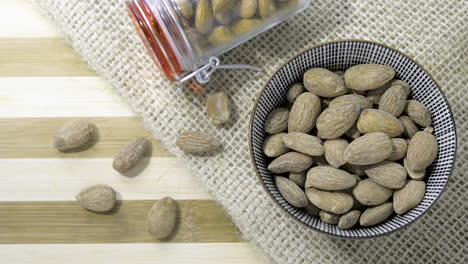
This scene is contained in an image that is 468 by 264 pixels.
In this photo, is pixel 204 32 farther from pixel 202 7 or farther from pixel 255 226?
pixel 255 226

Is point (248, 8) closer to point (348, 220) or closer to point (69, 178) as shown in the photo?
point (348, 220)

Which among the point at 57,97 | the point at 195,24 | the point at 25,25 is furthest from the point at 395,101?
the point at 25,25

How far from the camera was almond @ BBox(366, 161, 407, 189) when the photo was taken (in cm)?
69

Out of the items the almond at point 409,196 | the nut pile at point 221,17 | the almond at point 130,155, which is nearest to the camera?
the almond at point 409,196

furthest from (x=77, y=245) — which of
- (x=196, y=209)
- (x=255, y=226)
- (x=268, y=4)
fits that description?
(x=268, y=4)

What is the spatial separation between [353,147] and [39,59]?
72 cm

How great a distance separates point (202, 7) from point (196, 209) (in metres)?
0.42

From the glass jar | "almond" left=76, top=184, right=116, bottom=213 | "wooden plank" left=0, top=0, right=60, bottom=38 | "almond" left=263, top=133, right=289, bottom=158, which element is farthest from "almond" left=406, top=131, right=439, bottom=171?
"wooden plank" left=0, top=0, right=60, bottom=38

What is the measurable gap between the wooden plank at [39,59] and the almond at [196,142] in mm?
273

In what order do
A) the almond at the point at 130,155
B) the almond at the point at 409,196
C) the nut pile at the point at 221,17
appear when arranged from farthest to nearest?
1. the almond at the point at 130,155
2. the nut pile at the point at 221,17
3. the almond at the point at 409,196

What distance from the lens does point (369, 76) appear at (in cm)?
72

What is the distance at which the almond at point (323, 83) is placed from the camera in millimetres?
741

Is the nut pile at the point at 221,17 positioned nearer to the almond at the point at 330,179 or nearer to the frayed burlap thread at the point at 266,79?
the frayed burlap thread at the point at 266,79

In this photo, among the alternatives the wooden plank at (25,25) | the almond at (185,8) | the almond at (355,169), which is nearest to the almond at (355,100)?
the almond at (355,169)
